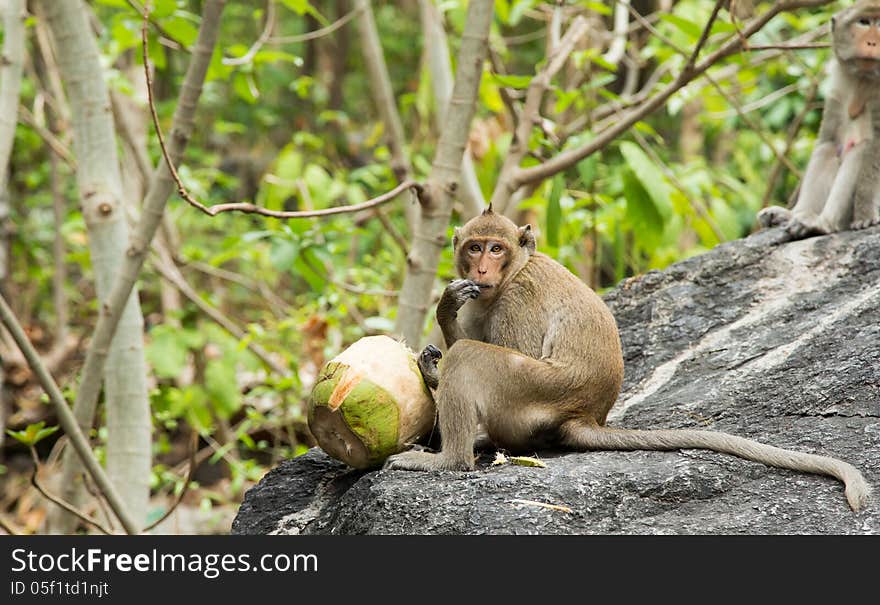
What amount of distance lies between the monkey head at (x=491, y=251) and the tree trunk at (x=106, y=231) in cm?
163

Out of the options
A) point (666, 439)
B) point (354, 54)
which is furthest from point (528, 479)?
point (354, 54)

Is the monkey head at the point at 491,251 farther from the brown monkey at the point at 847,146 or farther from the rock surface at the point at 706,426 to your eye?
the brown monkey at the point at 847,146

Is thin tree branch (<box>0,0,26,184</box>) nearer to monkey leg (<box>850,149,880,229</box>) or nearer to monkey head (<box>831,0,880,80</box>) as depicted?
monkey head (<box>831,0,880,80</box>)

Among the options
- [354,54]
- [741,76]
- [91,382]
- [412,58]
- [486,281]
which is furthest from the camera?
[354,54]

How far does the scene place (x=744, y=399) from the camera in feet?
13.1

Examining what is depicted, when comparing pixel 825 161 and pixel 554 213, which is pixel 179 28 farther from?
pixel 825 161

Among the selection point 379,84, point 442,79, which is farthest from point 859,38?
point 379,84

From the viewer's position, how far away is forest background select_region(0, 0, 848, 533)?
15.4 feet

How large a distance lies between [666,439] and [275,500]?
4.45ft

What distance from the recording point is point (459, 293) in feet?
12.2

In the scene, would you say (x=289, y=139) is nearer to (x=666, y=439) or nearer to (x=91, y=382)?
(x=91, y=382)

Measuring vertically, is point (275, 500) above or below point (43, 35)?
below

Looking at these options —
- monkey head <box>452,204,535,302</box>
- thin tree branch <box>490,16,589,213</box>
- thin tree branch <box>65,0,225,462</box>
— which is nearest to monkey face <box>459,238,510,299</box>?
monkey head <box>452,204,535,302</box>

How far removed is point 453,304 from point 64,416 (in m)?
1.55
